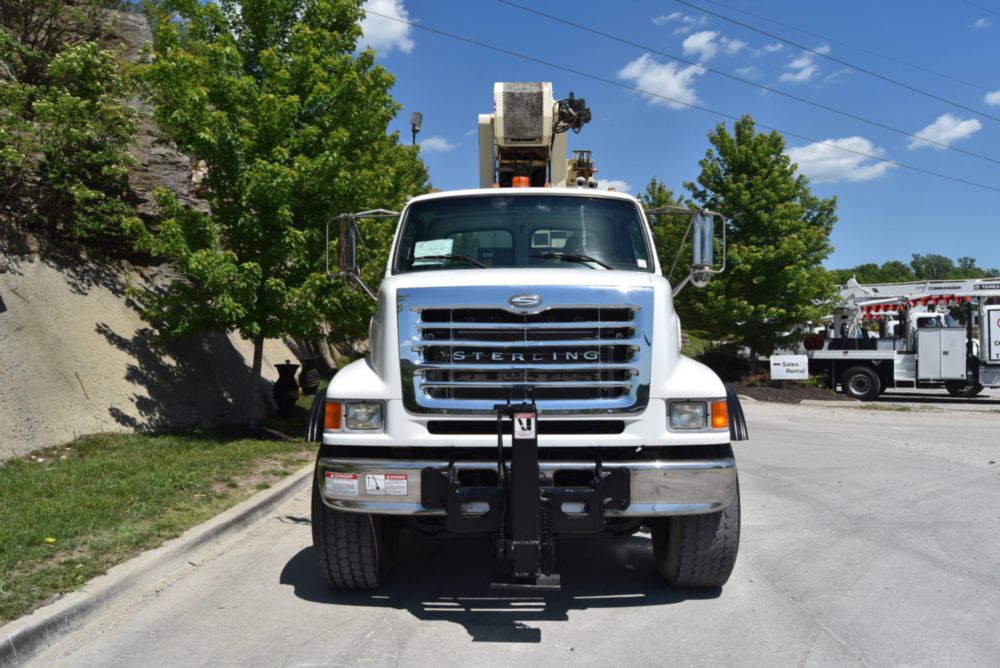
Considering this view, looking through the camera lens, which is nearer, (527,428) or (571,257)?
(527,428)

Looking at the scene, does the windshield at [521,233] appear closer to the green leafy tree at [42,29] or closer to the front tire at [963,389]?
the green leafy tree at [42,29]

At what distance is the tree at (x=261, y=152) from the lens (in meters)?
9.77

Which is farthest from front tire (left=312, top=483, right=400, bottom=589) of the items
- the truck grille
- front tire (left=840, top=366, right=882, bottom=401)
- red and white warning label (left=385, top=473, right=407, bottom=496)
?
front tire (left=840, top=366, right=882, bottom=401)

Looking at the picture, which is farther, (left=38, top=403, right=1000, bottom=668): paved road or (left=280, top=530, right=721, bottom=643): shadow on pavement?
(left=280, top=530, right=721, bottom=643): shadow on pavement

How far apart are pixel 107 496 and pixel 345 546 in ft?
10.1

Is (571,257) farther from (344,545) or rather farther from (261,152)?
(261,152)

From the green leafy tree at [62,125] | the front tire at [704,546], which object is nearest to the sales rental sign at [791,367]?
the green leafy tree at [62,125]

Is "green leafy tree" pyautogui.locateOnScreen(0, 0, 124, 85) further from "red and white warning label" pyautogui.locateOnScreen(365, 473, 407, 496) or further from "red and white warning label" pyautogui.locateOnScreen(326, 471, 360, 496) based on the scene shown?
"red and white warning label" pyautogui.locateOnScreen(365, 473, 407, 496)

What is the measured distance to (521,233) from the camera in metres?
5.55

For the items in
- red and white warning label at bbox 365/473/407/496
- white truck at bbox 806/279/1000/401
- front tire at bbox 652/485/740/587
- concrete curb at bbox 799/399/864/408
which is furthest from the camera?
white truck at bbox 806/279/1000/401

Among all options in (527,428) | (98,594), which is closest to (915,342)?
(527,428)

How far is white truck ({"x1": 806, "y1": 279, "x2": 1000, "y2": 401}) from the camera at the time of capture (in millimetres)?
20172

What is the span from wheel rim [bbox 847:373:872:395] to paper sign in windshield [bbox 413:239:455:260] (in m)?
18.5

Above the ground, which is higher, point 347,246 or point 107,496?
point 347,246
